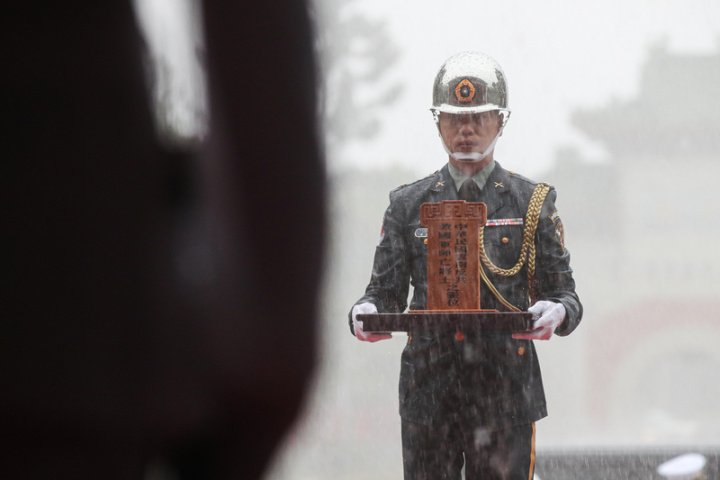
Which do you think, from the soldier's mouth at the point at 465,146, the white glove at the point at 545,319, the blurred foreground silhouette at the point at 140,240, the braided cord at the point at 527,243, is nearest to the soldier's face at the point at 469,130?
the soldier's mouth at the point at 465,146

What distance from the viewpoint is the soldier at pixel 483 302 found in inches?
73.2

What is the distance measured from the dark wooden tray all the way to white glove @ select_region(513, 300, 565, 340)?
6 centimetres

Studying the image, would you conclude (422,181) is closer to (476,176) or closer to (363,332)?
(476,176)

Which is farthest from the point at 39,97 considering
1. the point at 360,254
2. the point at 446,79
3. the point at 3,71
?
the point at 360,254

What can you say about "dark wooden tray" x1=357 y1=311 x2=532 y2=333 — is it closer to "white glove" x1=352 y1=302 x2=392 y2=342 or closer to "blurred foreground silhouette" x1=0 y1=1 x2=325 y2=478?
"white glove" x1=352 y1=302 x2=392 y2=342

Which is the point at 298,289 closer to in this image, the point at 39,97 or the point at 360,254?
the point at 39,97

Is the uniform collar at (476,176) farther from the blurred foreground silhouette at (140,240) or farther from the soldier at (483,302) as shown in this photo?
the blurred foreground silhouette at (140,240)

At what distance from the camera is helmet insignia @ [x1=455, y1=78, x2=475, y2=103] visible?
1840 millimetres

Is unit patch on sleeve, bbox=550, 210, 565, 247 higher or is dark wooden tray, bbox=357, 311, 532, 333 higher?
unit patch on sleeve, bbox=550, 210, 565, 247

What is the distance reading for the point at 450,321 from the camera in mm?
1708

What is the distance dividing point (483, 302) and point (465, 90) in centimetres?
39

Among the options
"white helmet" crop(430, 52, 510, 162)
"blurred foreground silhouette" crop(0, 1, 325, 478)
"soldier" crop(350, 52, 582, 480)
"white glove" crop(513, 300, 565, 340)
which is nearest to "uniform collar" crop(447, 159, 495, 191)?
"soldier" crop(350, 52, 582, 480)

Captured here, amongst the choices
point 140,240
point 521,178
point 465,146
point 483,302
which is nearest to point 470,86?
point 465,146

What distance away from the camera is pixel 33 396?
271mm
